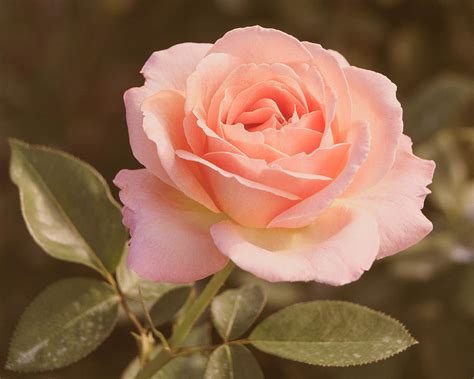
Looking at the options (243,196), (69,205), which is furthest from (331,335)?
(69,205)

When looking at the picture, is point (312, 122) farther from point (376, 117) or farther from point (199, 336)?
point (199, 336)

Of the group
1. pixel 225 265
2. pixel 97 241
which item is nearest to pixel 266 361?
pixel 97 241

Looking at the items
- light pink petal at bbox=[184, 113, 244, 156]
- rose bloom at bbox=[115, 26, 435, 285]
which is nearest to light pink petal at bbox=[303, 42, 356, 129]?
rose bloom at bbox=[115, 26, 435, 285]

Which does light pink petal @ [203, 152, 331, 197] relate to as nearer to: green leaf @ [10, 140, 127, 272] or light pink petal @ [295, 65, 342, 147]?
light pink petal @ [295, 65, 342, 147]

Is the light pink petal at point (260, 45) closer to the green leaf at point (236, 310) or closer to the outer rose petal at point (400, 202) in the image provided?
the outer rose petal at point (400, 202)

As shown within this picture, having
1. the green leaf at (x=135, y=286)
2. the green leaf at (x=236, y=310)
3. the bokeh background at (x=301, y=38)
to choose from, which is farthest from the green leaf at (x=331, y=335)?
the bokeh background at (x=301, y=38)

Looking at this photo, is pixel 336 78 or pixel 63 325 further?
pixel 63 325
